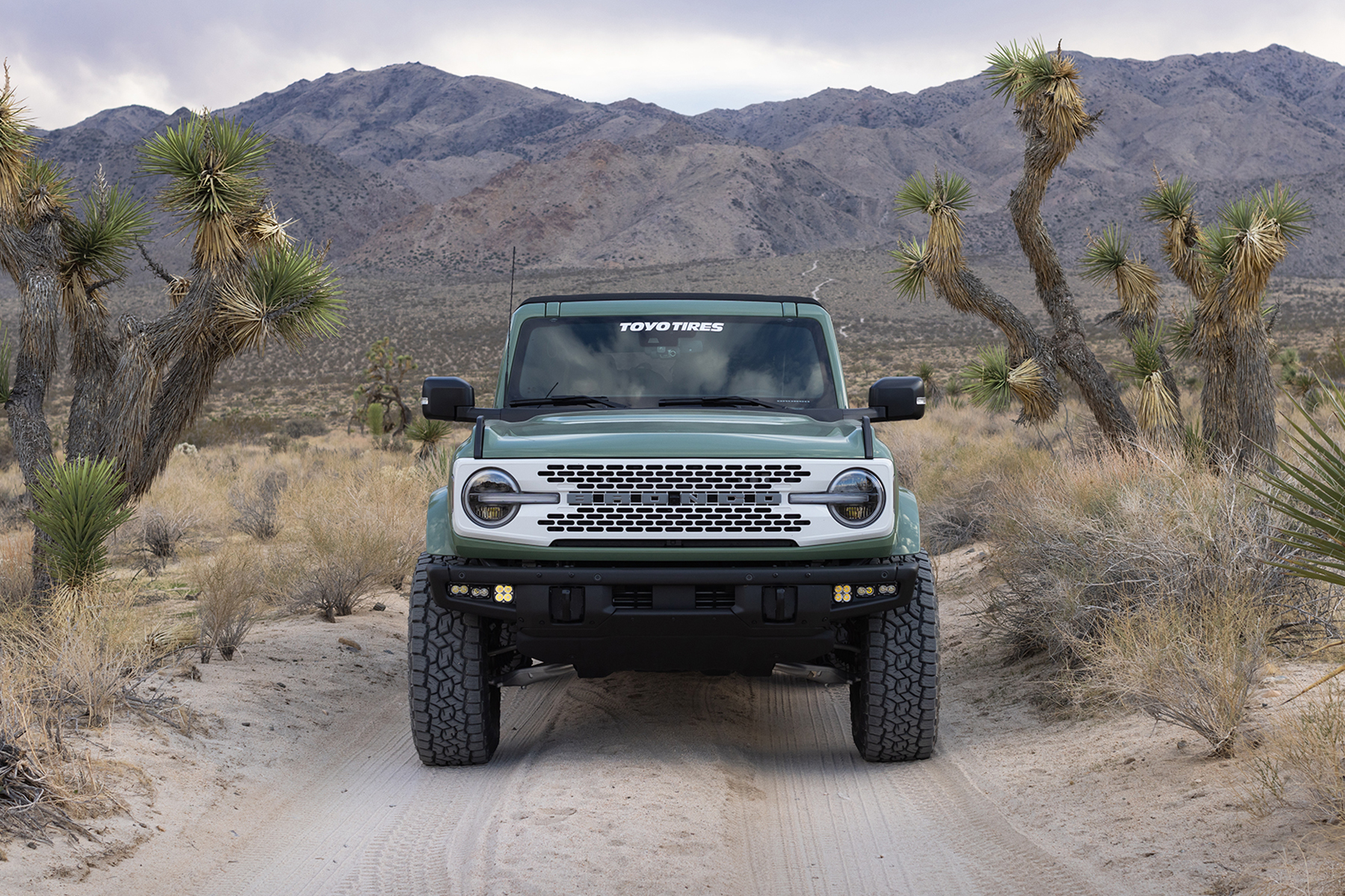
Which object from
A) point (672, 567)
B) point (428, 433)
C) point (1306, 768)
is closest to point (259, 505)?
point (428, 433)

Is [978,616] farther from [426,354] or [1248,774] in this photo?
[426,354]

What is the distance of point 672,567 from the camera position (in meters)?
5.09

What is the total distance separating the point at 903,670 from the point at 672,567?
1.31 meters

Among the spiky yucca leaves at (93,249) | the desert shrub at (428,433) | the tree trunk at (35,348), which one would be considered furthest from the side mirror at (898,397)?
the desert shrub at (428,433)

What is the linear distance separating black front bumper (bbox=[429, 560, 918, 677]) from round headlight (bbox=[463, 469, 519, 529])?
0.22 meters

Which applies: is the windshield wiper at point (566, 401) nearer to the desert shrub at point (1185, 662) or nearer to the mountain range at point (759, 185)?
the desert shrub at point (1185, 662)

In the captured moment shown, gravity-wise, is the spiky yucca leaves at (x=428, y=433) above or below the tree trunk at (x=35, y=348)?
below

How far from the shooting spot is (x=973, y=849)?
15.4 ft

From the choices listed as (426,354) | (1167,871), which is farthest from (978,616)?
(426,354)

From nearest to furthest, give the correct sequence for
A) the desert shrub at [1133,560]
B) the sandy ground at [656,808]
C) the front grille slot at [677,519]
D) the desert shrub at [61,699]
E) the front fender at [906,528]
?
the sandy ground at [656,808] → the desert shrub at [61,699] → the front grille slot at [677,519] → the front fender at [906,528] → the desert shrub at [1133,560]

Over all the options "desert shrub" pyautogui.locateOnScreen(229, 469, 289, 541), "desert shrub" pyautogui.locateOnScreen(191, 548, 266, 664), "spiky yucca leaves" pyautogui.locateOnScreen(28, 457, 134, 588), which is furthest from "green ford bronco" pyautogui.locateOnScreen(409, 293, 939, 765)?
"desert shrub" pyautogui.locateOnScreen(229, 469, 289, 541)

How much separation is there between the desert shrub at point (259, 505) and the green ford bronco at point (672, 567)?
10.1 meters

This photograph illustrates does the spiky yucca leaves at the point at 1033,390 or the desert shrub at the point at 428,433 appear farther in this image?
the desert shrub at the point at 428,433

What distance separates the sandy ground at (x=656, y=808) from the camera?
431cm
